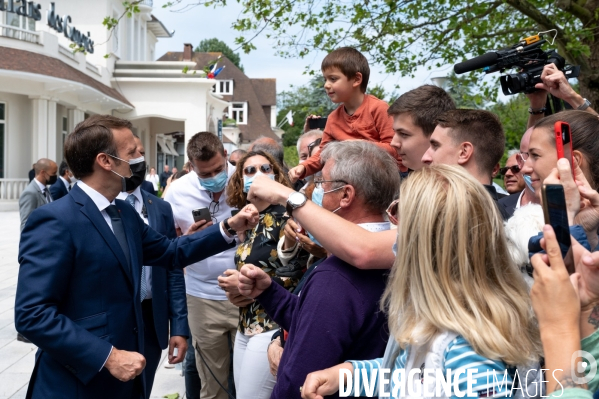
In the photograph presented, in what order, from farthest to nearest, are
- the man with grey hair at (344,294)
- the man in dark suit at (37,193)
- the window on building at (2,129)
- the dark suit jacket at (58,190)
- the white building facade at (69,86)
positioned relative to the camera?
the window on building at (2,129) < the white building facade at (69,86) < the dark suit jacket at (58,190) < the man in dark suit at (37,193) < the man with grey hair at (344,294)

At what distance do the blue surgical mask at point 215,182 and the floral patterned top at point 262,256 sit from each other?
1.17 m

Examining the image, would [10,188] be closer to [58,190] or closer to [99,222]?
[58,190]

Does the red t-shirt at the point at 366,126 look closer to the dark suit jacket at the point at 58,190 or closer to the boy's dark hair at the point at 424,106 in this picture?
the boy's dark hair at the point at 424,106

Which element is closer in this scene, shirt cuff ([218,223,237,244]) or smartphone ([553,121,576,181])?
smartphone ([553,121,576,181])

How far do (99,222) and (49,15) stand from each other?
29.0 m

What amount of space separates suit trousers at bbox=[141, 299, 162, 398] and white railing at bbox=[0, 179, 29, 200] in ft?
79.8

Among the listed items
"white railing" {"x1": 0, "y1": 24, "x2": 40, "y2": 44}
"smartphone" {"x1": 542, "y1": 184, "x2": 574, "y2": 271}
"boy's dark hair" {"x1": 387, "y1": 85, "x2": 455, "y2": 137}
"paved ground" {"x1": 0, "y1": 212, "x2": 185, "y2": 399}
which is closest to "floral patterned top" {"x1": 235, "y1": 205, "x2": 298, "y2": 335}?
"boy's dark hair" {"x1": 387, "y1": 85, "x2": 455, "y2": 137}

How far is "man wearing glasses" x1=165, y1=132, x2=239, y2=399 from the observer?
15.5 ft

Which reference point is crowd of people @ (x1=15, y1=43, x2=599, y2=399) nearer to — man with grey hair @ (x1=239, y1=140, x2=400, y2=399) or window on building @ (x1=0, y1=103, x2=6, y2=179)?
man with grey hair @ (x1=239, y1=140, x2=400, y2=399)

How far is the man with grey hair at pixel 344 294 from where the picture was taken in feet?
7.38

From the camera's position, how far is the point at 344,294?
2.29 m

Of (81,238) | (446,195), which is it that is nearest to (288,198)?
(446,195)

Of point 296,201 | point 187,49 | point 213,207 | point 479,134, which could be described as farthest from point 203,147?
point 187,49

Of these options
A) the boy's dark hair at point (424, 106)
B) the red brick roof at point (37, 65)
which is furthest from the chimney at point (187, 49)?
the boy's dark hair at point (424, 106)
